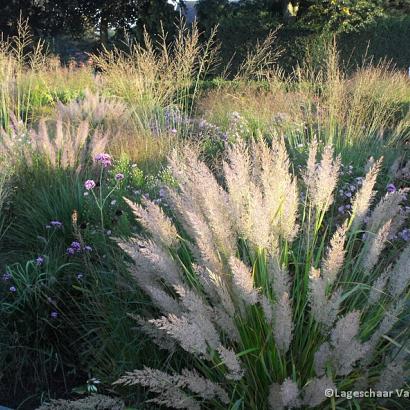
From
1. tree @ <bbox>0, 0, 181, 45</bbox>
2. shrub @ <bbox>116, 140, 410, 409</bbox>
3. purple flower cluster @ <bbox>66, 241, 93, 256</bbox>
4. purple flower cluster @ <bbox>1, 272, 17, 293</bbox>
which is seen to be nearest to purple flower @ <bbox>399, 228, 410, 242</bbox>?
shrub @ <bbox>116, 140, 410, 409</bbox>

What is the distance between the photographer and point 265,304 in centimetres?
191

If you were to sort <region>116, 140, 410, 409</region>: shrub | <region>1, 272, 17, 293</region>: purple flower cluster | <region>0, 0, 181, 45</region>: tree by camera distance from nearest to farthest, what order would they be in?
<region>116, 140, 410, 409</region>: shrub
<region>1, 272, 17, 293</region>: purple flower cluster
<region>0, 0, 181, 45</region>: tree

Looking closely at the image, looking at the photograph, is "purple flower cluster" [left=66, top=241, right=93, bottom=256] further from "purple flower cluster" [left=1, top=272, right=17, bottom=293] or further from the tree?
the tree

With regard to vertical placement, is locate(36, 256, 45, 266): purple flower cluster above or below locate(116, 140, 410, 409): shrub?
below

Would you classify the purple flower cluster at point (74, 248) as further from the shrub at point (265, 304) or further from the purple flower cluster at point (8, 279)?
the shrub at point (265, 304)

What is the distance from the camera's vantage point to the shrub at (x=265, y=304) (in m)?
1.88

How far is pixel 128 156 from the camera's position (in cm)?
483

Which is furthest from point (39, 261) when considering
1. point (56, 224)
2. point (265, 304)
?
point (265, 304)

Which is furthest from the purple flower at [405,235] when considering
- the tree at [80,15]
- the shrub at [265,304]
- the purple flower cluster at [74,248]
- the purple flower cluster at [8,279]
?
the tree at [80,15]

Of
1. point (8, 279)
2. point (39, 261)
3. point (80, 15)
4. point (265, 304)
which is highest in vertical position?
point (265, 304)

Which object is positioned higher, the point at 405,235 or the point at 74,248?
the point at 405,235

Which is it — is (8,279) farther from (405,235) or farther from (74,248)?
(405,235)

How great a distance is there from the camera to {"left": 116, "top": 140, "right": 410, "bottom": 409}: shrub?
188cm

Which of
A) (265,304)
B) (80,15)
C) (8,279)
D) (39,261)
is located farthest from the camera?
(80,15)
